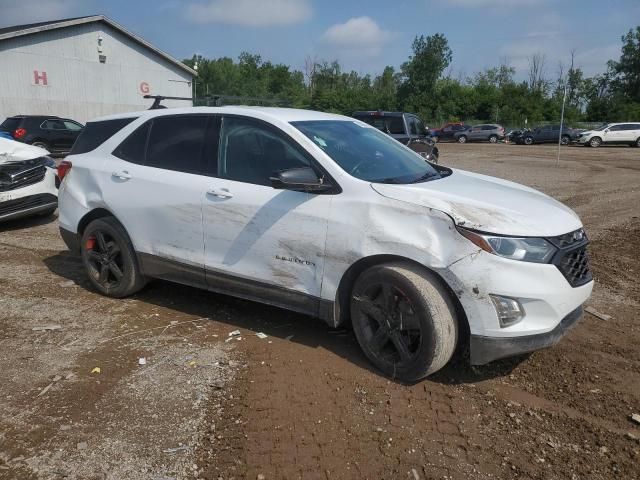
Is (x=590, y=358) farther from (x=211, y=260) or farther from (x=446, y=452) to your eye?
(x=211, y=260)

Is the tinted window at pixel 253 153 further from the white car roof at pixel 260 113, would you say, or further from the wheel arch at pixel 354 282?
the wheel arch at pixel 354 282

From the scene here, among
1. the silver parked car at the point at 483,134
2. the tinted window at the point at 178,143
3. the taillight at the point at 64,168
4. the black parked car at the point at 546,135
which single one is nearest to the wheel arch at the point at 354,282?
the tinted window at the point at 178,143

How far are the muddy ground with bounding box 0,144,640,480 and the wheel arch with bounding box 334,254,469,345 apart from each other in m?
0.35

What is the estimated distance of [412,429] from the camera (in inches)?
126

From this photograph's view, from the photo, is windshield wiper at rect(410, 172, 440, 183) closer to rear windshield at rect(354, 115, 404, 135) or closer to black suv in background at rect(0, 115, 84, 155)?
rear windshield at rect(354, 115, 404, 135)


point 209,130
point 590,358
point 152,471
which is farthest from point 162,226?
point 590,358

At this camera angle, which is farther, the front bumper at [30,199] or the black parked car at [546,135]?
the black parked car at [546,135]

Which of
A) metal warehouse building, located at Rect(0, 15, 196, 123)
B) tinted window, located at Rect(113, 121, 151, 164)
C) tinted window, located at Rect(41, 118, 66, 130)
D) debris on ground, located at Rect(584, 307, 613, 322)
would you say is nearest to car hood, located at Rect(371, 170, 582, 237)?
debris on ground, located at Rect(584, 307, 613, 322)

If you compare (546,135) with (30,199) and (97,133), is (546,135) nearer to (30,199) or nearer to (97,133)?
(30,199)

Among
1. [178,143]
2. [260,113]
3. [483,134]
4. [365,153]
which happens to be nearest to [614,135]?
[483,134]

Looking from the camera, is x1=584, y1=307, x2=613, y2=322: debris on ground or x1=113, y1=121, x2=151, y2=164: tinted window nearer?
x1=584, y1=307, x2=613, y2=322: debris on ground

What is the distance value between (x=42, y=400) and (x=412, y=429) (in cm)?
230

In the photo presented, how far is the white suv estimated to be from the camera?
338 centimetres

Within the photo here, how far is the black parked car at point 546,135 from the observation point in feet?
125
